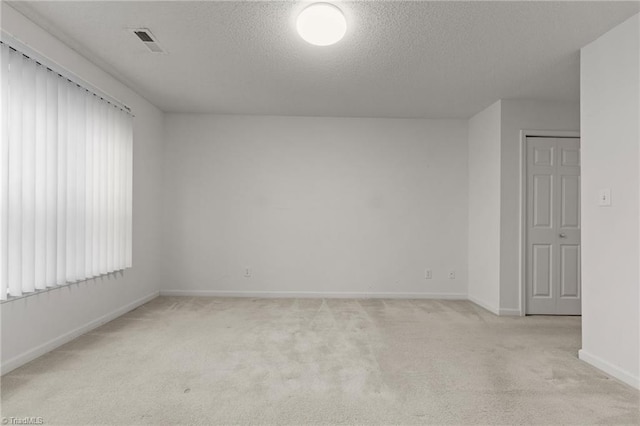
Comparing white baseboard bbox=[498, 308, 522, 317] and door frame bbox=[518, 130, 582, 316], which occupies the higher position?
door frame bbox=[518, 130, 582, 316]

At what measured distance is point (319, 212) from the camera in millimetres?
5297

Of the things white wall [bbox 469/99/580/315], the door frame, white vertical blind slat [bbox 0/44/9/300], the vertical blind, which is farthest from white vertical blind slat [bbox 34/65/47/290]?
the door frame

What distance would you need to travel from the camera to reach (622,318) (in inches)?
103

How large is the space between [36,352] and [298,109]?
3760mm

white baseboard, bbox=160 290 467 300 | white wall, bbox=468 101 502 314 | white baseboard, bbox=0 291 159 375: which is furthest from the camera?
white baseboard, bbox=160 290 467 300

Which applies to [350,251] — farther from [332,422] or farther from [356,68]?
[332,422]

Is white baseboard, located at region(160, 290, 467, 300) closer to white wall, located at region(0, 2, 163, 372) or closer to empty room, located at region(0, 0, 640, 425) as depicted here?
empty room, located at region(0, 0, 640, 425)

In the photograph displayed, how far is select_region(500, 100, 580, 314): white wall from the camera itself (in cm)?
439

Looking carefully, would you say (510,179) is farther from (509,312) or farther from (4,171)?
(4,171)

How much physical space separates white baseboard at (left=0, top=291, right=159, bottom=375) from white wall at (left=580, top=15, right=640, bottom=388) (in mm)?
4263

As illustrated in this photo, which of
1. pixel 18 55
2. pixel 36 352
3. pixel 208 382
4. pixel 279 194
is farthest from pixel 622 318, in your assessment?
pixel 18 55

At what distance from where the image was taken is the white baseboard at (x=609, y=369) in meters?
2.49

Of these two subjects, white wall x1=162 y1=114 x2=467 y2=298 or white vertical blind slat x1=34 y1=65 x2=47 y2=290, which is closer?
white vertical blind slat x1=34 y1=65 x2=47 y2=290

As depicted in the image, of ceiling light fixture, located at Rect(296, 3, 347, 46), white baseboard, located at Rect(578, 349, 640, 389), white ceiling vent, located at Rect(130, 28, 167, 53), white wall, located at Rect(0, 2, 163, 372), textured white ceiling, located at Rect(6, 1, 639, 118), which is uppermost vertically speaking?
white ceiling vent, located at Rect(130, 28, 167, 53)
